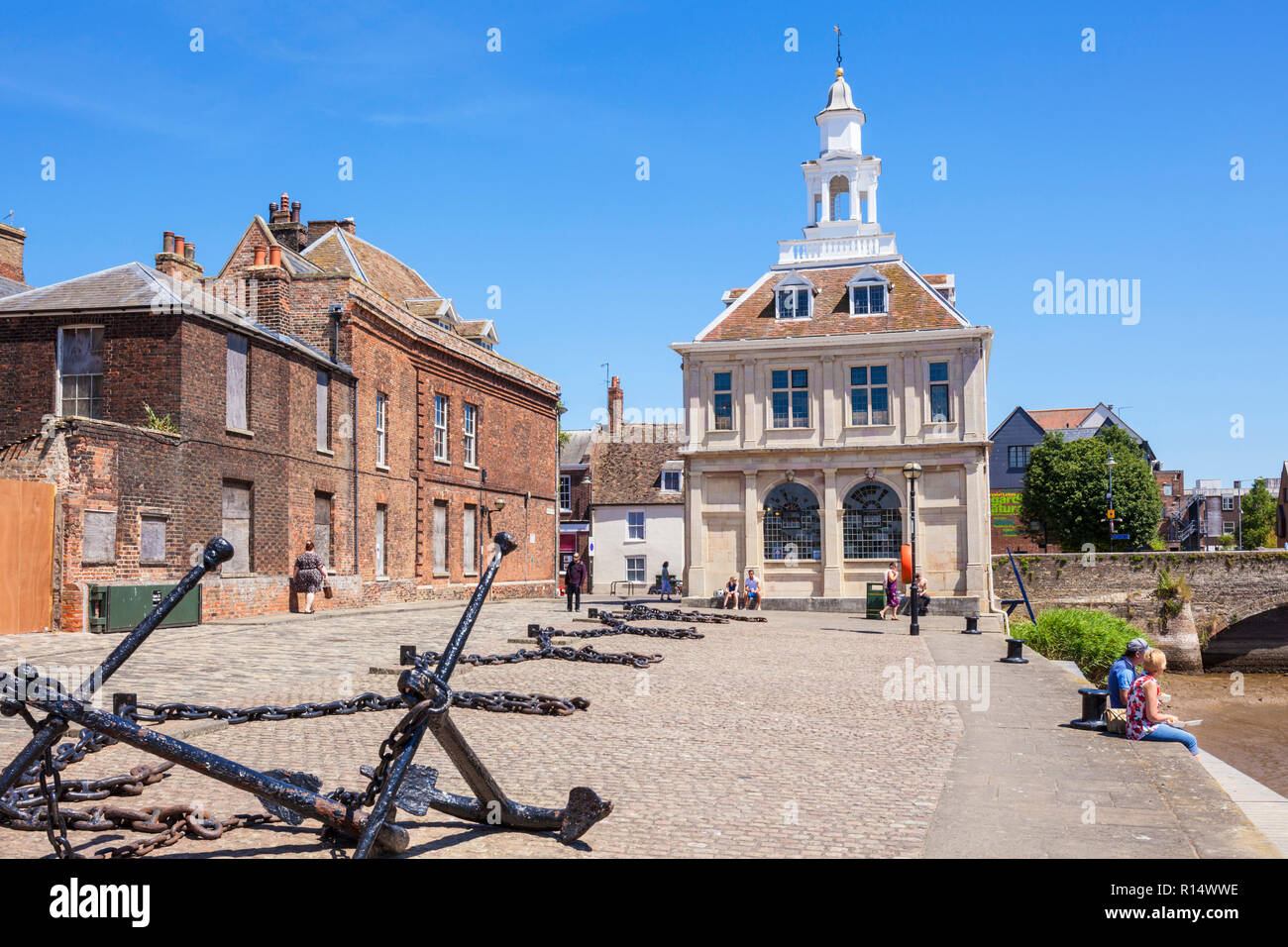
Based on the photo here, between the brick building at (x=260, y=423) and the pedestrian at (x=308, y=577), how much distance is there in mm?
430

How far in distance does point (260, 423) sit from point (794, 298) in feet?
65.2

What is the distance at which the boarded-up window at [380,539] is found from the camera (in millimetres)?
29734

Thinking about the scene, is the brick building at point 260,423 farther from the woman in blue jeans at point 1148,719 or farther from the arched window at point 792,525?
the woman in blue jeans at point 1148,719

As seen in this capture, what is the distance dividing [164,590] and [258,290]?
1037cm

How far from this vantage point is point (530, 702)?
10.3 m

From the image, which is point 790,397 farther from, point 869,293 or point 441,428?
point 441,428

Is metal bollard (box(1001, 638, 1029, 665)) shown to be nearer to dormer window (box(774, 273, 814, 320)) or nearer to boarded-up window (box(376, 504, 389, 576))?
boarded-up window (box(376, 504, 389, 576))

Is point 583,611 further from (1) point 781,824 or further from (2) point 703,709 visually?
(1) point 781,824

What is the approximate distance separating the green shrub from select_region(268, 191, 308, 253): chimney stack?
26.6 metres

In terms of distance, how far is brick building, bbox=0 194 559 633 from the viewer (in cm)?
1973

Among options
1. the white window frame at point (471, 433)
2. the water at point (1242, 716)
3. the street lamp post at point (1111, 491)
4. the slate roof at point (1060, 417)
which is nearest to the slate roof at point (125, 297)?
the white window frame at point (471, 433)

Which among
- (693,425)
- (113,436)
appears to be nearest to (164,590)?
(113,436)

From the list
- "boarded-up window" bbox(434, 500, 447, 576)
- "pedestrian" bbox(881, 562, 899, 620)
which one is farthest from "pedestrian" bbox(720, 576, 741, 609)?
"boarded-up window" bbox(434, 500, 447, 576)

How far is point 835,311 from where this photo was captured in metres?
36.9
